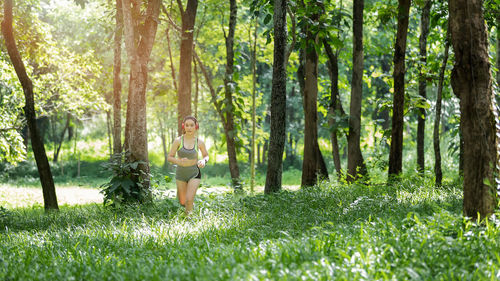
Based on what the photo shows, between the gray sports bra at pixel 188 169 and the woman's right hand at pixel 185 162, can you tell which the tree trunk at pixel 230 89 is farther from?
the woman's right hand at pixel 185 162

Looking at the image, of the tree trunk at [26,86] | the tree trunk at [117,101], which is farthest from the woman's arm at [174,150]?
the tree trunk at [117,101]

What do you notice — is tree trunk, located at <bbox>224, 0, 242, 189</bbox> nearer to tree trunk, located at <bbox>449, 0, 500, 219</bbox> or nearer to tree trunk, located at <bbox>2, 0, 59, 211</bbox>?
tree trunk, located at <bbox>2, 0, 59, 211</bbox>

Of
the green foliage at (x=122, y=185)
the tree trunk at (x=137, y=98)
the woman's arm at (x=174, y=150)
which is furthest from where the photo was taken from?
the tree trunk at (x=137, y=98)

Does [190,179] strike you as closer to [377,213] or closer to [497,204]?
[377,213]

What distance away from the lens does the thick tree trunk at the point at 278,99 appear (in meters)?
11.2

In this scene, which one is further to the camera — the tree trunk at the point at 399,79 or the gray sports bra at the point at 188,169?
the tree trunk at the point at 399,79

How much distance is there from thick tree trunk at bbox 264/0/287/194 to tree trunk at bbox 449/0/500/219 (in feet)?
17.7

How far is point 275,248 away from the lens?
17.4ft

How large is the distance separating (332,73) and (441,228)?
411 inches

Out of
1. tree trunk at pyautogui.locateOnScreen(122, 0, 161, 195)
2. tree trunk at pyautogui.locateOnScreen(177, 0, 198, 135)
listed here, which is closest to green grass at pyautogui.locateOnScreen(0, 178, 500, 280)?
tree trunk at pyautogui.locateOnScreen(122, 0, 161, 195)

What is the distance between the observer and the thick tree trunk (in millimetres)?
11250

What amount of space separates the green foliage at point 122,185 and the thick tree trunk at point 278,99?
9.51ft

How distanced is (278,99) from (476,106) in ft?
18.8

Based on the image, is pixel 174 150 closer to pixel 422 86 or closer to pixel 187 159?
pixel 187 159
